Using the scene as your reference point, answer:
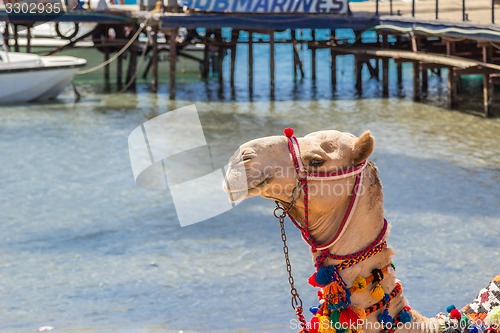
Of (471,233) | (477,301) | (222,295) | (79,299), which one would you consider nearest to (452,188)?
(471,233)

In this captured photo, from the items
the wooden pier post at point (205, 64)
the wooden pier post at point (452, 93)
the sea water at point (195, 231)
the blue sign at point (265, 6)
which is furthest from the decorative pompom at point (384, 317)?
the wooden pier post at point (205, 64)

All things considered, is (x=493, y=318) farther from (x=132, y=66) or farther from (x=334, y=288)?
(x=132, y=66)

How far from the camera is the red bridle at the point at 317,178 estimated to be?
→ 140 inches

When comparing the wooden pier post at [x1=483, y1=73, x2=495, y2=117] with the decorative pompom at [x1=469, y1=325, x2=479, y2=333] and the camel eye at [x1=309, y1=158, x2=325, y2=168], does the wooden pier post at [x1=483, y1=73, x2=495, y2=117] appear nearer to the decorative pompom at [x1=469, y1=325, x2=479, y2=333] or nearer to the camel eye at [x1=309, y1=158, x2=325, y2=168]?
the decorative pompom at [x1=469, y1=325, x2=479, y2=333]

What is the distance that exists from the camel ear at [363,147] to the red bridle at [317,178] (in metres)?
0.05

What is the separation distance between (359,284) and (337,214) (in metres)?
0.28

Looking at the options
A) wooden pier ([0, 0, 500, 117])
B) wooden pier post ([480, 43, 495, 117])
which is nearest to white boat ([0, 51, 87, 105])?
wooden pier ([0, 0, 500, 117])

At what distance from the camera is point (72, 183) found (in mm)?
15453

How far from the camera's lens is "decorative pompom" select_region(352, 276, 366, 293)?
3.74m

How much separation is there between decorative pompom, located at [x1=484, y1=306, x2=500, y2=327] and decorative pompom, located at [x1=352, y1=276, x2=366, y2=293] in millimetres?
745

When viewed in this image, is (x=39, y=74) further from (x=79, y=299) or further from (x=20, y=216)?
(x=79, y=299)

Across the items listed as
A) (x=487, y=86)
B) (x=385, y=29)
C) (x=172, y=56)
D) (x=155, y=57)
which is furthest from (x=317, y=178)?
(x=155, y=57)

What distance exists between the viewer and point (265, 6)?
2447 cm

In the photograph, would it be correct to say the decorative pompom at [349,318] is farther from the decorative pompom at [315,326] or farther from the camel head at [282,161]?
the camel head at [282,161]
